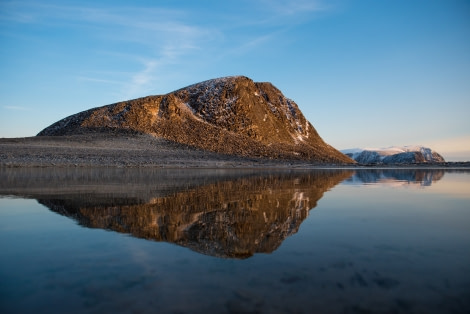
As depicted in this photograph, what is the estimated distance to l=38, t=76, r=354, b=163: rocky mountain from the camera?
7994 centimetres

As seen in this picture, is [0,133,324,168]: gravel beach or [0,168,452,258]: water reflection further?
[0,133,324,168]: gravel beach

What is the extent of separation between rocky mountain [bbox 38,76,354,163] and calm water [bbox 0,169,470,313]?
67753 millimetres

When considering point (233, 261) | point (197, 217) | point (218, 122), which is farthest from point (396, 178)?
point (218, 122)

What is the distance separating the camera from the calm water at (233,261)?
12.1 feet

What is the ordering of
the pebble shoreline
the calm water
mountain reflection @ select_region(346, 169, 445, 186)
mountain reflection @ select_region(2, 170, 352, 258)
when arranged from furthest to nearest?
the pebble shoreline
mountain reflection @ select_region(346, 169, 445, 186)
mountain reflection @ select_region(2, 170, 352, 258)
the calm water

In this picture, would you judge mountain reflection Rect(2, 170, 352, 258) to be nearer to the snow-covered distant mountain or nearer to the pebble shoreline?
the pebble shoreline

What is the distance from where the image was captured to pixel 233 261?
5070 mm

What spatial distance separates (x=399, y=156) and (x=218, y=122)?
8342 centimetres

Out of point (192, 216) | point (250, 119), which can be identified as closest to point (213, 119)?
point (250, 119)

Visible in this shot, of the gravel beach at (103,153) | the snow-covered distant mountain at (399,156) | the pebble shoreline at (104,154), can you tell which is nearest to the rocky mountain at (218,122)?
the gravel beach at (103,153)

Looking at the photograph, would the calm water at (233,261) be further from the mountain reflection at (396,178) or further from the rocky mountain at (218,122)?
the rocky mountain at (218,122)

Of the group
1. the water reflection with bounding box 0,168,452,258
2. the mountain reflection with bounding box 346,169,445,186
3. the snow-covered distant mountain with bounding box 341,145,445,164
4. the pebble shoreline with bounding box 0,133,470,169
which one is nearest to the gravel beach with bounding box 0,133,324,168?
the pebble shoreline with bounding box 0,133,470,169

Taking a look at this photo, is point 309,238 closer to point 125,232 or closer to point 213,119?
point 125,232

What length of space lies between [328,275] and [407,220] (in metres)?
5.20
